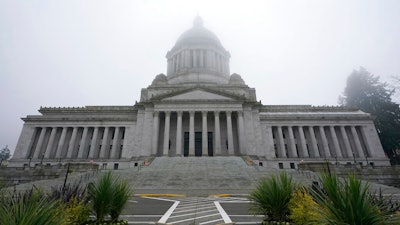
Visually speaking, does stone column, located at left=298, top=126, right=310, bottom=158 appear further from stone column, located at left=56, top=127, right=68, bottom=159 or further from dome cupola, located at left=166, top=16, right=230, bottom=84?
stone column, located at left=56, top=127, right=68, bottom=159

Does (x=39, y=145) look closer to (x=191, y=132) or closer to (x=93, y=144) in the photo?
(x=93, y=144)

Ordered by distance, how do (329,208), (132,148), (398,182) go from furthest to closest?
(132,148) < (398,182) < (329,208)

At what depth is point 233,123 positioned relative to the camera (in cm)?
4203

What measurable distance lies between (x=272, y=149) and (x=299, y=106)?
14.8 m

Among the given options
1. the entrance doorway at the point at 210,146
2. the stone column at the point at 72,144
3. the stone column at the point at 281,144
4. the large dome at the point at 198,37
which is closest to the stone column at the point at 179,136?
the entrance doorway at the point at 210,146

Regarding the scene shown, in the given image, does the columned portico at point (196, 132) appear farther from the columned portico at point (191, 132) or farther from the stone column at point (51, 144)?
the stone column at point (51, 144)

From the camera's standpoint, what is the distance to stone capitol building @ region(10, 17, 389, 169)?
125 feet

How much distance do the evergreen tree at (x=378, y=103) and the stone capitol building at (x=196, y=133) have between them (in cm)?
681

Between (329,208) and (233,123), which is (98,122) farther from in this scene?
(329,208)

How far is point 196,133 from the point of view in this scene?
1661 inches

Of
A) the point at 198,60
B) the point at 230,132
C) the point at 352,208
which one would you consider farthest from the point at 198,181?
the point at 198,60

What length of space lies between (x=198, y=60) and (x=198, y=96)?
1950cm

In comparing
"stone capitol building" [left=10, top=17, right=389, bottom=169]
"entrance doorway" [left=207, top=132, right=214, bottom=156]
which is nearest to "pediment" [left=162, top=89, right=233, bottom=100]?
"stone capitol building" [left=10, top=17, right=389, bottom=169]

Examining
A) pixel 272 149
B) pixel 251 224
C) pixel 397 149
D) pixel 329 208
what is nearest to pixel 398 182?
pixel 272 149
